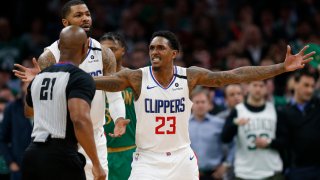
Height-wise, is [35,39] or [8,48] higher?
[35,39]

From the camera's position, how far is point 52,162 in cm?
734

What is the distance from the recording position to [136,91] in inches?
356

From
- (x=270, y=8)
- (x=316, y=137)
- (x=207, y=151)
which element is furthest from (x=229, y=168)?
(x=270, y=8)

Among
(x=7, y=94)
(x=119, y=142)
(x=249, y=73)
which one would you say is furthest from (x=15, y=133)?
(x=249, y=73)

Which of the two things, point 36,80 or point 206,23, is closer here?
point 36,80

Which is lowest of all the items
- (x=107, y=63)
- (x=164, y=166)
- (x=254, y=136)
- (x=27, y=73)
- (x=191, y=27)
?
(x=164, y=166)

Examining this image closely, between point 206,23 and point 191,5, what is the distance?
114 cm

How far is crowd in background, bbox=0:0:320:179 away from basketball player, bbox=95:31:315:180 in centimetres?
598

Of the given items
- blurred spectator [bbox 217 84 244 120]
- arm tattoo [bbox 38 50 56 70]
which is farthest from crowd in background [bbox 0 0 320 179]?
arm tattoo [bbox 38 50 56 70]

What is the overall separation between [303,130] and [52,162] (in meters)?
5.97

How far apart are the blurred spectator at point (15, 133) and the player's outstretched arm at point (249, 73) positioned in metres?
3.98

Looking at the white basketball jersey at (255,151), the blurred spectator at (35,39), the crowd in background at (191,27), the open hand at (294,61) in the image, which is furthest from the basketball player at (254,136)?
the blurred spectator at (35,39)

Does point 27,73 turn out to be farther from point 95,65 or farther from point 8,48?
point 8,48

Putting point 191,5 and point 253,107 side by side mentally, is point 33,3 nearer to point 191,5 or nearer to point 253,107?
point 191,5
